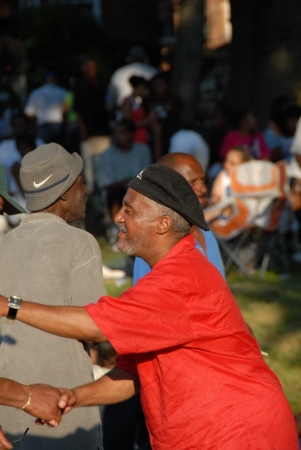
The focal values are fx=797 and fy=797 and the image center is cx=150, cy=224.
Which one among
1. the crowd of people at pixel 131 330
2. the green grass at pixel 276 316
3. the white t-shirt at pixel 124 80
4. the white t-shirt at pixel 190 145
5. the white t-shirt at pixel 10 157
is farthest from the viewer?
the white t-shirt at pixel 124 80

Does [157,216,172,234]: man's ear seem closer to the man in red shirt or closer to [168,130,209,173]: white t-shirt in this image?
the man in red shirt

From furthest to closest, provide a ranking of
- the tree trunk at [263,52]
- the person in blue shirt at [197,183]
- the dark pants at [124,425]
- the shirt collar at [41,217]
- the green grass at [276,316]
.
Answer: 1. the tree trunk at [263,52]
2. the green grass at [276,316]
3. the dark pants at [124,425]
4. the person in blue shirt at [197,183]
5. the shirt collar at [41,217]

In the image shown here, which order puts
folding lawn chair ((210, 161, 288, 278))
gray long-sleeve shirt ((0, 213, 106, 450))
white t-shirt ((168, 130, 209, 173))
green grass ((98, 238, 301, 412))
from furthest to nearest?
white t-shirt ((168, 130, 209, 173)) → folding lawn chair ((210, 161, 288, 278)) → green grass ((98, 238, 301, 412)) → gray long-sleeve shirt ((0, 213, 106, 450))

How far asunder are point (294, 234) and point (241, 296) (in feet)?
9.22

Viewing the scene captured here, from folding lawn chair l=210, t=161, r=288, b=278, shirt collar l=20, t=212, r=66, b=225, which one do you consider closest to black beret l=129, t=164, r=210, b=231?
shirt collar l=20, t=212, r=66, b=225

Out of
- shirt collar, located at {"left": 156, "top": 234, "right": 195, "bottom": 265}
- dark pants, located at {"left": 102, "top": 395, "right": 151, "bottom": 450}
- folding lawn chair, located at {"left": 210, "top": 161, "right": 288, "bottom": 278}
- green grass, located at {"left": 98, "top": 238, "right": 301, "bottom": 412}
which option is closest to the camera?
shirt collar, located at {"left": 156, "top": 234, "right": 195, "bottom": 265}

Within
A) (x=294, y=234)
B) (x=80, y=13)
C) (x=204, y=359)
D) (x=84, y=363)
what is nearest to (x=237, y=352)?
(x=204, y=359)

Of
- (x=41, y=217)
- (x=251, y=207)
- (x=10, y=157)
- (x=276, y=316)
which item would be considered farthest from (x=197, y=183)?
(x=10, y=157)

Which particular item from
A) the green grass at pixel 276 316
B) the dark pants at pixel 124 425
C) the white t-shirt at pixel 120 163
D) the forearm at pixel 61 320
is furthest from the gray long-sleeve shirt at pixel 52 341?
the white t-shirt at pixel 120 163

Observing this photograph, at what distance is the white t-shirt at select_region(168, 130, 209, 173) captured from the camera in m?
10.7

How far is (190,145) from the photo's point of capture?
35.2 feet

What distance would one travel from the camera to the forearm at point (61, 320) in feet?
9.09

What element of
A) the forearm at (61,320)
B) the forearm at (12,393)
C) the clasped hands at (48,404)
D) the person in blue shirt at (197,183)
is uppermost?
the forearm at (61,320)

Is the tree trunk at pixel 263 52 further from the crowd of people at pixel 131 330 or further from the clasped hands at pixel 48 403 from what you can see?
the clasped hands at pixel 48 403
